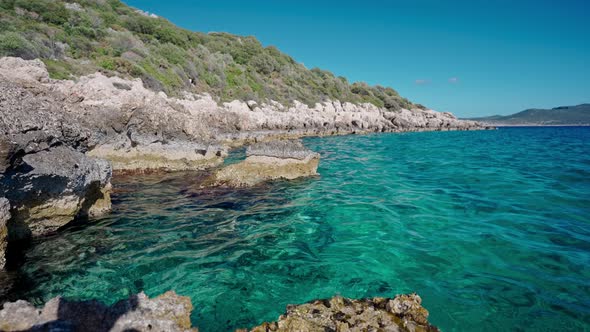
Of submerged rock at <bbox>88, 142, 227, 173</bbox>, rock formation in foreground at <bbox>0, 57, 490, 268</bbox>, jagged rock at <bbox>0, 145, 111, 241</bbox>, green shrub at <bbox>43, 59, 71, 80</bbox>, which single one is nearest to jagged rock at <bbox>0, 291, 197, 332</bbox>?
rock formation in foreground at <bbox>0, 57, 490, 268</bbox>

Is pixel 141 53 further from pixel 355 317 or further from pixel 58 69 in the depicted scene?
pixel 355 317

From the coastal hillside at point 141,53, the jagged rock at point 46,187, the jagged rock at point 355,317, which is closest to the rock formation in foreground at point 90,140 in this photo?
the jagged rock at point 46,187

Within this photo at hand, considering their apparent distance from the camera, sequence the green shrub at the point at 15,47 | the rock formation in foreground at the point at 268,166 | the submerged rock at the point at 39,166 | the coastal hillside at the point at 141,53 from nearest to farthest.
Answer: the submerged rock at the point at 39,166, the rock formation in foreground at the point at 268,166, the green shrub at the point at 15,47, the coastal hillside at the point at 141,53

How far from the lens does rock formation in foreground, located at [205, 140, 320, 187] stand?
492 inches

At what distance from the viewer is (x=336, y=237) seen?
7844 mm

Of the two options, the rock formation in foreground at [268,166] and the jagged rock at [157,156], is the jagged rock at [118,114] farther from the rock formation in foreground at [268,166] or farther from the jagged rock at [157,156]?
the rock formation in foreground at [268,166]

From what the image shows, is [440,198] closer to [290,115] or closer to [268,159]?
[268,159]

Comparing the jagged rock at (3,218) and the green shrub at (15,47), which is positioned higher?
the green shrub at (15,47)

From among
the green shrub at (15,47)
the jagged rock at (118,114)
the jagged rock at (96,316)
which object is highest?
the green shrub at (15,47)

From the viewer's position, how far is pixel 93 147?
10078 millimetres

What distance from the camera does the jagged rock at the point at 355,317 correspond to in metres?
3.34

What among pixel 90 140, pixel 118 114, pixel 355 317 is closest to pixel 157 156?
pixel 118 114

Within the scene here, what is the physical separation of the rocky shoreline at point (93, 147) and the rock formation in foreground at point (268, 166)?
0.04 m

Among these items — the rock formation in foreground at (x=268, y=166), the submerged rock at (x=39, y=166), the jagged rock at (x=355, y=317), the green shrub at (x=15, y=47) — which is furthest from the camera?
the green shrub at (x=15, y=47)
